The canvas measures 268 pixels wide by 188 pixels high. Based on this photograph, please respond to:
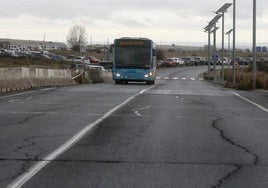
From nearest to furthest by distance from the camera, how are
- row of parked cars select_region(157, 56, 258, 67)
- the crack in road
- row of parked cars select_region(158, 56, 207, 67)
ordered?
the crack in road → row of parked cars select_region(157, 56, 258, 67) → row of parked cars select_region(158, 56, 207, 67)

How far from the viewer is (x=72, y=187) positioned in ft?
26.6

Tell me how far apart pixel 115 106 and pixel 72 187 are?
13.4 meters

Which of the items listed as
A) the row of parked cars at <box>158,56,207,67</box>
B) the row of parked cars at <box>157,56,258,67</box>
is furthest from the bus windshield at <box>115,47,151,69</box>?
the row of parked cars at <box>158,56,207,67</box>

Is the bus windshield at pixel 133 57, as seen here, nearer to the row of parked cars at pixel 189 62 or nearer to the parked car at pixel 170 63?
the row of parked cars at pixel 189 62

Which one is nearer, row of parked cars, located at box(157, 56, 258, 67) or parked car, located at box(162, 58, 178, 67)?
row of parked cars, located at box(157, 56, 258, 67)

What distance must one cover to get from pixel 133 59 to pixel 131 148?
34.1 meters

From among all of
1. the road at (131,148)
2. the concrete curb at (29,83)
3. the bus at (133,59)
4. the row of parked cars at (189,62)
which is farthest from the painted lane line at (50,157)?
the row of parked cars at (189,62)

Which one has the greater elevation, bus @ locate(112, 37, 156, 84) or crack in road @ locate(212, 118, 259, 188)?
bus @ locate(112, 37, 156, 84)

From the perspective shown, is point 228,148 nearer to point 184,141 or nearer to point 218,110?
point 184,141

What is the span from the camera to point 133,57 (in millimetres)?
45406

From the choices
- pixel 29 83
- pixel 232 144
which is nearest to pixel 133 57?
pixel 29 83

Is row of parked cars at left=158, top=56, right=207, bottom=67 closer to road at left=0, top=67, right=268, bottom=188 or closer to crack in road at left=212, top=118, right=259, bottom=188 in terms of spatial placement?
road at left=0, top=67, right=268, bottom=188

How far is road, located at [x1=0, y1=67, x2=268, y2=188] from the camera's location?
870 centimetres

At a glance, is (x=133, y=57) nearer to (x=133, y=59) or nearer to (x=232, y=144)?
(x=133, y=59)
